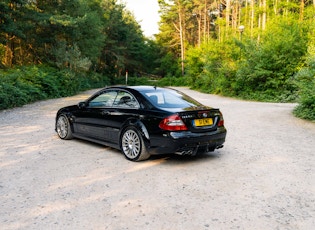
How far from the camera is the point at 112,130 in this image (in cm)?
627

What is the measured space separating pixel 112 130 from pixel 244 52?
17024mm

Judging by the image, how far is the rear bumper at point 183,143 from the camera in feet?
17.4

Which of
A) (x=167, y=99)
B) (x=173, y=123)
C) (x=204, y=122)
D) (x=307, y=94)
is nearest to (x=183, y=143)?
(x=173, y=123)

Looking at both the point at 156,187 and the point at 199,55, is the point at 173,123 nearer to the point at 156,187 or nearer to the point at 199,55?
the point at 156,187

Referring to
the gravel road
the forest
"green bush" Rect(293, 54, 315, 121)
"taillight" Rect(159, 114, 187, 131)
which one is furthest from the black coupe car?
the forest

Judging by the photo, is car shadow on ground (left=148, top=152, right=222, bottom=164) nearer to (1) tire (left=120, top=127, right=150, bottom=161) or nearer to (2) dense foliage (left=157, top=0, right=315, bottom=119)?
(1) tire (left=120, top=127, right=150, bottom=161)

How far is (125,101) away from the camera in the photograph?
6242mm

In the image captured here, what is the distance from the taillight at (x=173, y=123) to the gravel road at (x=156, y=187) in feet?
2.52

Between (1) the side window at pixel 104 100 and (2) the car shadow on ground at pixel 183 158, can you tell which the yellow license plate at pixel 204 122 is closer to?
(2) the car shadow on ground at pixel 183 158

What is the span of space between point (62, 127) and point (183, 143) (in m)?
3.77

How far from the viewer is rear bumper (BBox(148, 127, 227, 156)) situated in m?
5.31

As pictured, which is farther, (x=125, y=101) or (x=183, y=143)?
(x=125, y=101)

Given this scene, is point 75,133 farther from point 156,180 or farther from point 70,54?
point 70,54

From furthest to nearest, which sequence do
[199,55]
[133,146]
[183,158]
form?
[199,55] < [183,158] < [133,146]
